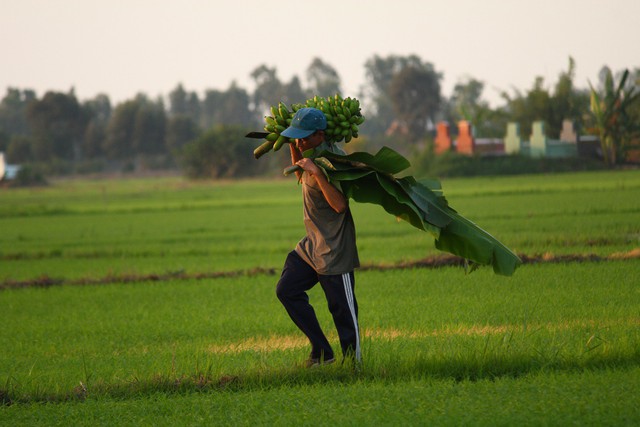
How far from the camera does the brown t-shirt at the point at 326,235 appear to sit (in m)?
6.28

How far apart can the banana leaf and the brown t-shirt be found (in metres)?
0.16

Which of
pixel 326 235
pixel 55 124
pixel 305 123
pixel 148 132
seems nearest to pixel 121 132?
pixel 148 132

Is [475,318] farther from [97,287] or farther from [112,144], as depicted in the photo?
[112,144]

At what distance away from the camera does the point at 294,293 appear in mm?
6422

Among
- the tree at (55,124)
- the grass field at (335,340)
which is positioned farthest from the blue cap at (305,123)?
the tree at (55,124)

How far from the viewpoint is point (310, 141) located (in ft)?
21.2

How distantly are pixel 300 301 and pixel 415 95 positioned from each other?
→ 7716 centimetres

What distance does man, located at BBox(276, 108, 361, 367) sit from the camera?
6281 millimetres

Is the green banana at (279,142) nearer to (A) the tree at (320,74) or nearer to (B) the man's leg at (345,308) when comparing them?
(B) the man's leg at (345,308)

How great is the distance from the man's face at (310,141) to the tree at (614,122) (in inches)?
1492

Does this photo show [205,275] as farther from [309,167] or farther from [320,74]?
[320,74]

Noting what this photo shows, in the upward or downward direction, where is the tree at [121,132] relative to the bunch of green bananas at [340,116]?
upward

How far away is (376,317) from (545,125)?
47.1m

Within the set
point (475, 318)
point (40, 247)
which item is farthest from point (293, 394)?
point (40, 247)
